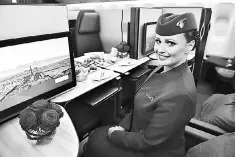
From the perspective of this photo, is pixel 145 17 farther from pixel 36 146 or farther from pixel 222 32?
pixel 36 146

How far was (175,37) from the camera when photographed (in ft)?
2.82

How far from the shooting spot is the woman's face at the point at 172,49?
→ 0.87 meters

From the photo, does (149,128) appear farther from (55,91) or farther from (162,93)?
(55,91)

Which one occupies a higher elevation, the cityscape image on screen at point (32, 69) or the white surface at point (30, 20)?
the white surface at point (30, 20)

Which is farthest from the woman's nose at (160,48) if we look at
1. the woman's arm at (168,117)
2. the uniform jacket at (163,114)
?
the woman's arm at (168,117)

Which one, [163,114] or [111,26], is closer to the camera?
[163,114]

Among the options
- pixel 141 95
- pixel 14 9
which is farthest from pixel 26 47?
pixel 141 95

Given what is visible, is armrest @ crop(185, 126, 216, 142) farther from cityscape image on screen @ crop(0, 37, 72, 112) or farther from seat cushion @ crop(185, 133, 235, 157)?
cityscape image on screen @ crop(0, 37, 72, 112)

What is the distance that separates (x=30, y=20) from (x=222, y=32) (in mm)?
2367

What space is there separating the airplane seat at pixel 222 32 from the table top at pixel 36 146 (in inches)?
89.2

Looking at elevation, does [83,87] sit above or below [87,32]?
below

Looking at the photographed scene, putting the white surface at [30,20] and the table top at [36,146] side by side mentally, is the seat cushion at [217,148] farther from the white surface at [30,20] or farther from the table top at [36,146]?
the white surface at [30,20]

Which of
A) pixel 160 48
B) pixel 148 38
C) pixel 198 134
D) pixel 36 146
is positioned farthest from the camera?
pixel 148 38

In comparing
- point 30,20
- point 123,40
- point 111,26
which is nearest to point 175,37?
point 30,20
